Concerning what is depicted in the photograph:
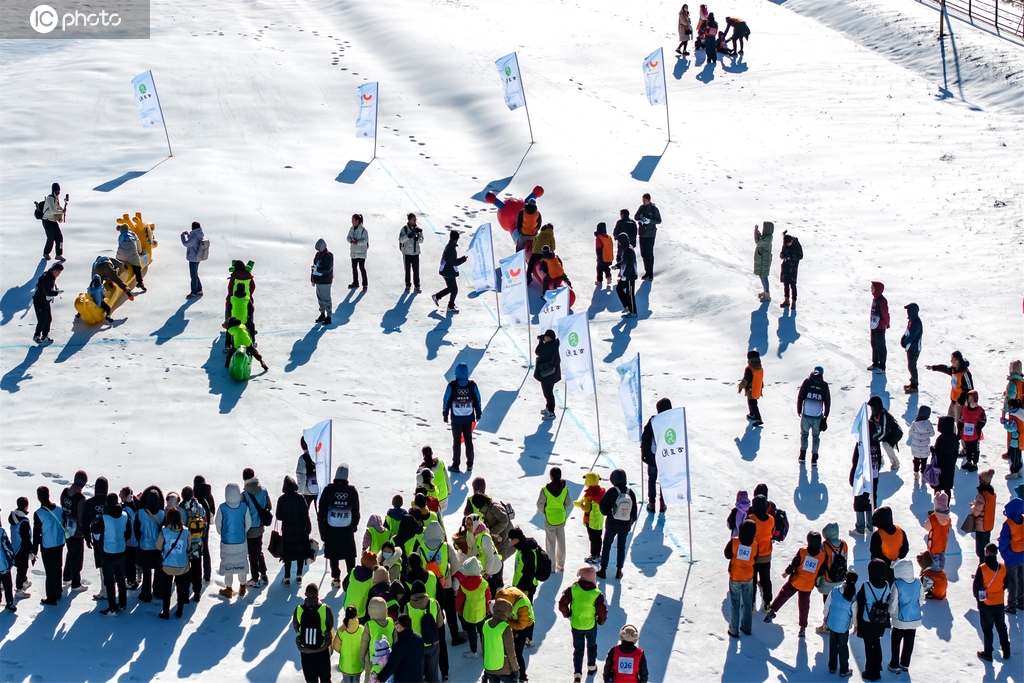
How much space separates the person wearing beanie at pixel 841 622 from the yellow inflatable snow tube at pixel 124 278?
12.0m

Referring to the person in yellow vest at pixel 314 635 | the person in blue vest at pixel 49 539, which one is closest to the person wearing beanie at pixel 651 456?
the person in yellow vest at pixel 314 635

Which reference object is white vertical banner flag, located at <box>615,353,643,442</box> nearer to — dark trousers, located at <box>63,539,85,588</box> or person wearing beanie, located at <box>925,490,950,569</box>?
person wearing beanie, located at <box>925,490,950,569</box>

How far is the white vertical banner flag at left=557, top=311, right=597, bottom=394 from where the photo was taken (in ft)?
51.6

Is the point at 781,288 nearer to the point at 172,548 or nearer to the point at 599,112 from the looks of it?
the point at 599,112

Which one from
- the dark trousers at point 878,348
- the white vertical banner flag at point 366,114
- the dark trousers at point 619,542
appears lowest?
the dark trousers at point 619,542

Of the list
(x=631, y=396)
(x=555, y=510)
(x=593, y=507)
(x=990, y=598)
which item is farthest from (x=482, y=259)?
(x=990, y=598)

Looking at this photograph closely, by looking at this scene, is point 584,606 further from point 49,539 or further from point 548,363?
point 548,363

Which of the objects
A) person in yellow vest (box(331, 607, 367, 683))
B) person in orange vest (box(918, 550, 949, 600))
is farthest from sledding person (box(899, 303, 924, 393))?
person in yellow vest (box(331, 607, 367, 683))

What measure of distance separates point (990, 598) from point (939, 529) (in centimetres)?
104

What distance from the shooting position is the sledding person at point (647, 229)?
20766 millimetres

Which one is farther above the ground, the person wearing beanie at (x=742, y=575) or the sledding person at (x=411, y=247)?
the sledding person at (x=411, y=247)

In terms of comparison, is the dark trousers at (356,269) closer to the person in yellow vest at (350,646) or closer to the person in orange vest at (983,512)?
the person in yellow vest at (350,646)

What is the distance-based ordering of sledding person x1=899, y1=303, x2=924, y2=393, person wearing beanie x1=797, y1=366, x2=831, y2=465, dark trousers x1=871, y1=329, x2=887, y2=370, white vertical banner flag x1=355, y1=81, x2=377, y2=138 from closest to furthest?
1. person wearing beanie x1=797, y1=366, x2=831, y2=465
2. sledding person x1=899, y1=303, x2=924, y2=393
3. dark trousers x1=871, y1=329, x2=887, y2=370
4. white vertical banner flag x1=355, y1=81, x2=377, y2=138

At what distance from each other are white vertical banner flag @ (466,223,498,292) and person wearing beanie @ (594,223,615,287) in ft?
7.50
